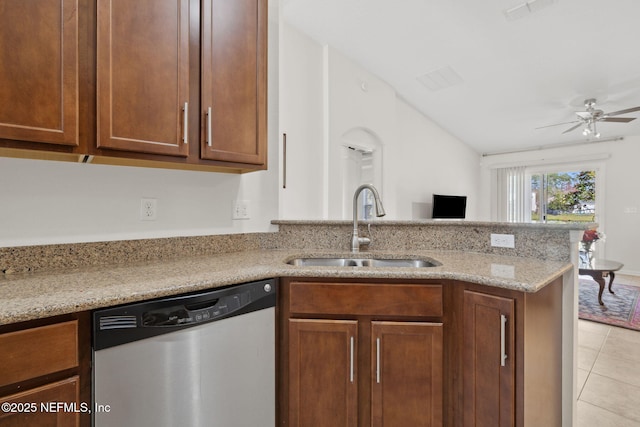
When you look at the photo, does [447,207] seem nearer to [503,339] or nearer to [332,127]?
[332,127]

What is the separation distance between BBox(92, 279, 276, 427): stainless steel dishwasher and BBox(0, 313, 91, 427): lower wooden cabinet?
3cm

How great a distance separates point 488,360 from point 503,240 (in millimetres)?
753

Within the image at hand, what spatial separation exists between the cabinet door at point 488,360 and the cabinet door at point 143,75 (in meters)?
1.38

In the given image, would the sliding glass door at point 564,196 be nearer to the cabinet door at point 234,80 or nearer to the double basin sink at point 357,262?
the double basin sink at point 357,262

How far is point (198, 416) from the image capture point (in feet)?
3.56

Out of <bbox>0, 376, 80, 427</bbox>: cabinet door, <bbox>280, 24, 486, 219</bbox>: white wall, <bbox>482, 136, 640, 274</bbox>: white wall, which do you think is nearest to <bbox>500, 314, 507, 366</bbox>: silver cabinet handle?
<bbox>0, 376, 80, 427</bbox>: cabinet door

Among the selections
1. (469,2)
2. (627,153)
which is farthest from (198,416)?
(627,153)

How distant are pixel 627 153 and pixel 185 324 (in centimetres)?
774

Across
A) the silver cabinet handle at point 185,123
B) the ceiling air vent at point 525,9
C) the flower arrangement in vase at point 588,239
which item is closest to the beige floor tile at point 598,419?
the silver cabinet handle at point 185,123

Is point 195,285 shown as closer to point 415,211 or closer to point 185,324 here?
point 185,324

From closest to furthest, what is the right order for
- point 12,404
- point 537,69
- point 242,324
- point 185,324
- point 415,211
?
point 12,404 → point 185,324 → point 242,324 → point 537,69 → point 415,211

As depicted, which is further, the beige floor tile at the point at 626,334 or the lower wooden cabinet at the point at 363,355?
the beige floor tile at the point at 626,334

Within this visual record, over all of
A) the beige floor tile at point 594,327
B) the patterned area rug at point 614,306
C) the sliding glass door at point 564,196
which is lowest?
the beige floor tile at point 594,327

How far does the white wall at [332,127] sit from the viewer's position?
3414mm
